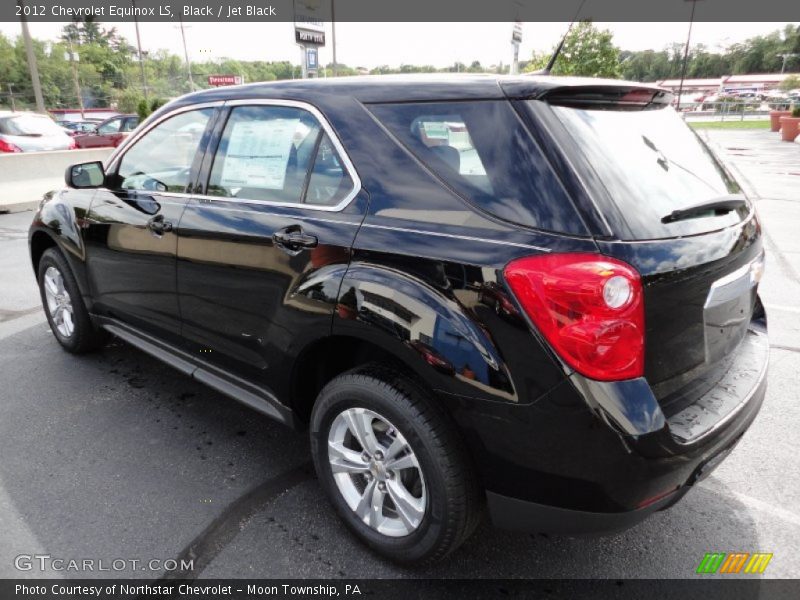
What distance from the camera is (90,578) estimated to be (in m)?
2.20

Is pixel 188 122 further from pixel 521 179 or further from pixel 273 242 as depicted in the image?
pixel 521 179

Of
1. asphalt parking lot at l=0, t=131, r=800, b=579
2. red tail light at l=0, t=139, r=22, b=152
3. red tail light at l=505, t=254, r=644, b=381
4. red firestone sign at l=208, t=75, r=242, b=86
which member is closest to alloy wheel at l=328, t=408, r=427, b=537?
asphalt parking lot at l=0, t=131, r=800, b=579

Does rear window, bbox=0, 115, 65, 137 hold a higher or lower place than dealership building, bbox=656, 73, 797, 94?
lower

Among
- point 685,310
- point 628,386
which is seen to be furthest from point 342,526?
point 685,310

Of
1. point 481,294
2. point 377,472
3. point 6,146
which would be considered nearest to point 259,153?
point 481,294

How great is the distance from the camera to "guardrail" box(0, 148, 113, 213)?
36.2 ft

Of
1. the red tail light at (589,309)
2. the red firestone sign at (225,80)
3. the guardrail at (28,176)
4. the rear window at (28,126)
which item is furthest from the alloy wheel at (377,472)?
the red firestone sign at (225,80)

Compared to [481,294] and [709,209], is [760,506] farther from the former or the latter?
[481,294]

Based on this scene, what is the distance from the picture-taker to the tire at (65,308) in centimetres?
394

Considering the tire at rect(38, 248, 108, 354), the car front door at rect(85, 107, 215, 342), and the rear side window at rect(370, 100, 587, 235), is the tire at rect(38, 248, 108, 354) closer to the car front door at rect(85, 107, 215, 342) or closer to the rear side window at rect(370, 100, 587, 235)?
the car front door at rect(85, 107, 215, 342)

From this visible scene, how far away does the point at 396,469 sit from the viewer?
2.15 meters

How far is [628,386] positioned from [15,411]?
134 inches

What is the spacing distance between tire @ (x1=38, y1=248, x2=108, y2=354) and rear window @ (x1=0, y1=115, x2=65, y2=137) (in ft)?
42.2

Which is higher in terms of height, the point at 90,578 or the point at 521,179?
the point at 521,179
